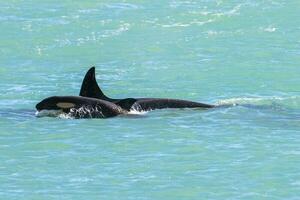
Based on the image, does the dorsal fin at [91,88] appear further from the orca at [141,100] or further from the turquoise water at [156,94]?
the turquoise water at [156,94]

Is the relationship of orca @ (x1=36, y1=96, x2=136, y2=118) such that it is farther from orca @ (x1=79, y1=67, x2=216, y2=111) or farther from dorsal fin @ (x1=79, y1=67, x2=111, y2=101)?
dorsal fin @ (x1=79, y1=67, x2=111, y2=101)

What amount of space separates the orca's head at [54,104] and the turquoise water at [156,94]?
1.09 ft

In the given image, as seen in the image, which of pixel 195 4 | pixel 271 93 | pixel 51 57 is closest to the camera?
pixel 271 93

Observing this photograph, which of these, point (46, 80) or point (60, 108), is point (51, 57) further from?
point (60, 108)

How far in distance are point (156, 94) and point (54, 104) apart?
12.2 feet

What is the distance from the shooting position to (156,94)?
27.5 metres

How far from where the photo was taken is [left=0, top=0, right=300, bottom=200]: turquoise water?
1927cm

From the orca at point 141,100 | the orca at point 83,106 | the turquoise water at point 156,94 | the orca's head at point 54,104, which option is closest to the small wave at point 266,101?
the turquoise water at point 156,94

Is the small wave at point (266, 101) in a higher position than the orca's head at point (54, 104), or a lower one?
lower

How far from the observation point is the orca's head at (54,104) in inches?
960

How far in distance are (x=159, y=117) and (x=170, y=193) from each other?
6.06 metres

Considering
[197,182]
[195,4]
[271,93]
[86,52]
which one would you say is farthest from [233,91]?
[195,4]

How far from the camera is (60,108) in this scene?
24.4 m

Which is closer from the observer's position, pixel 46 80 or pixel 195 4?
pixel 46 80
